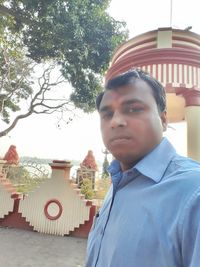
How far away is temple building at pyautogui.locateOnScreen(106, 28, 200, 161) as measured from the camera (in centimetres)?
345

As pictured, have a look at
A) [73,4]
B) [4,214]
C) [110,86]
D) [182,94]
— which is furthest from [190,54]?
[4,214]

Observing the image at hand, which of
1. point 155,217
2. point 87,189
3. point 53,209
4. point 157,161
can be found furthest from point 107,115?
point 87,189

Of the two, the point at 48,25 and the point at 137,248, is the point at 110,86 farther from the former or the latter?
the point at 48,25

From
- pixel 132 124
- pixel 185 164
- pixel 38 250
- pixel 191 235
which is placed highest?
pixel 132 124

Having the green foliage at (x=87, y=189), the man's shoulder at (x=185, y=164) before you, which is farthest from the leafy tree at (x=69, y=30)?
the man's shoulder at (x=185, y=164)

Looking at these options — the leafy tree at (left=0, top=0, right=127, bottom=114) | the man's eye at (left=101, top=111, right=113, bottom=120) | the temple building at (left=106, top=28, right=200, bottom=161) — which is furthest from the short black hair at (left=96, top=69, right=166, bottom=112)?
the leafy tree at (left=0, top=0, right=127, bottom=114)

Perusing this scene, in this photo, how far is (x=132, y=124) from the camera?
0.94 meters

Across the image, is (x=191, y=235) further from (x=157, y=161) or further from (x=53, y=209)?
(x=53, y=209)

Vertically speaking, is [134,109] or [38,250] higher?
[134,109]

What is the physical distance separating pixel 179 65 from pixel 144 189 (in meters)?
3.02

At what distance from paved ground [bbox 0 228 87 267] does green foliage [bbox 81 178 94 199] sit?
2.12 meters

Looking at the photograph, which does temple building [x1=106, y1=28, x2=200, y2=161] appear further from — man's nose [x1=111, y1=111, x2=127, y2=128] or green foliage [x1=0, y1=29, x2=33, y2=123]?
green foliage [x1=0, y1=29, x2=33, y2=123]

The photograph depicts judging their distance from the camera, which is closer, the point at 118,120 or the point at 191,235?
the point at 191,235

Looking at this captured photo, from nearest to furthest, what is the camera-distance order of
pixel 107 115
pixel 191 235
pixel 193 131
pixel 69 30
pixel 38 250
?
pixel 191 235 → pixel 107 115 → pixel 193 131 → pixel 38 250 → pixel 69 30
